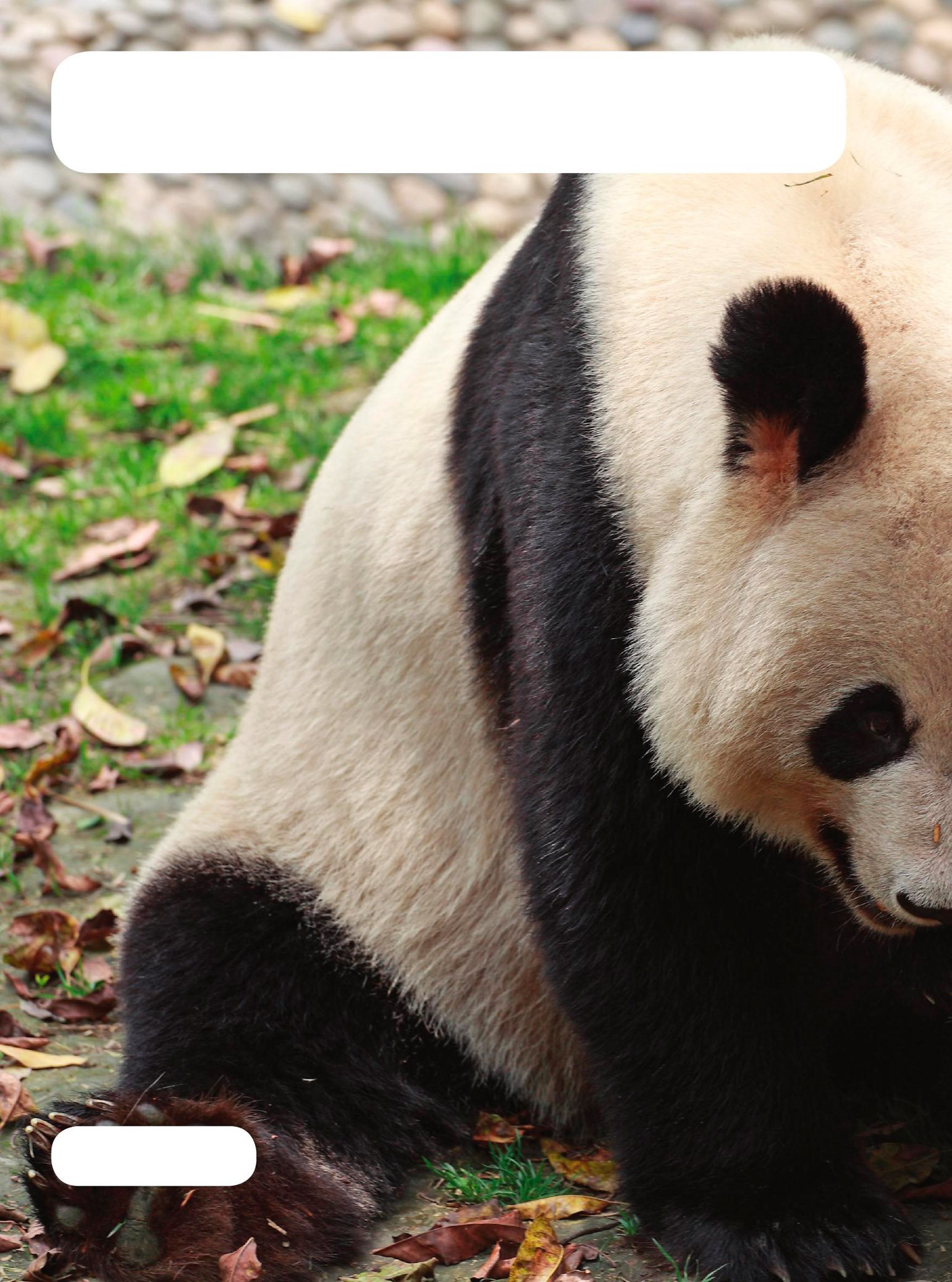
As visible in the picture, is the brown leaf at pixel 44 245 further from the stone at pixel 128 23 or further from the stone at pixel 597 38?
the stone at pixel 597 38

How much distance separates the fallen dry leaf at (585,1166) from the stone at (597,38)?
215 centimetres

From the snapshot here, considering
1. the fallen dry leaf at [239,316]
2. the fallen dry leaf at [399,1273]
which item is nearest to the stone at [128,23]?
the fallen dry leaf at [239,316]

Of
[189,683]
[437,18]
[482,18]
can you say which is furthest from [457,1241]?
[482,18]

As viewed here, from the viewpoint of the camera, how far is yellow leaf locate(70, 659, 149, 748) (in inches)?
149

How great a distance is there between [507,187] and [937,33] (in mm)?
1358

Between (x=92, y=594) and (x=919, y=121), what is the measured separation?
8.80ft

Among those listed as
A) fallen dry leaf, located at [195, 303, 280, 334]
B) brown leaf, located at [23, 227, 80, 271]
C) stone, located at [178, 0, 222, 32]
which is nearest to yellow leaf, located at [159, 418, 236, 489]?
fallen dry leaf, located at [195, 303, 280, 334]

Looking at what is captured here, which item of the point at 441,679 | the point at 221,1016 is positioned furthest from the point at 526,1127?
the point at 441,679

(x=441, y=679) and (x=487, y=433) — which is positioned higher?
(x=487, y=433)

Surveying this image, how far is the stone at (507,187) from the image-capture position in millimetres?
4508

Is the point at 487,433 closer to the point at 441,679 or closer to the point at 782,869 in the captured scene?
the point at 441,679

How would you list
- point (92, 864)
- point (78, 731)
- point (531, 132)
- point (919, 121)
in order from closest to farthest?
1. point (531, 132)
2. point (919, 121)
3. point (92, 864)
4. point (78, 731)

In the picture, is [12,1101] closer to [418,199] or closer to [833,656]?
[833,656]

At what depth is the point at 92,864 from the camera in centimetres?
345
